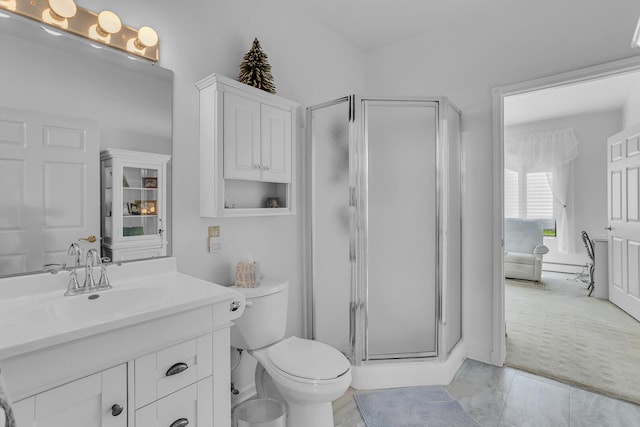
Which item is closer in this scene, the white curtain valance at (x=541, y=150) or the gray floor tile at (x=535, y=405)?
the gray floor tile at (x=535, y=405)

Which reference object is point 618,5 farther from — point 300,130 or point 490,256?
point 300,130

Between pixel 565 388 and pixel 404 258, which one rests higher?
pixel 404 258

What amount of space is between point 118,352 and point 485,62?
117 inches

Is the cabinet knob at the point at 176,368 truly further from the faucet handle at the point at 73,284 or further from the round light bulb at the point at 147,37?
the round light bulb at the point at 147,37

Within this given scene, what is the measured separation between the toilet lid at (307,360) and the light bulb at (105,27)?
1736 millimetres

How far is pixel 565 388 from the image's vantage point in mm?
2246

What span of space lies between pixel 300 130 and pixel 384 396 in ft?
6.37

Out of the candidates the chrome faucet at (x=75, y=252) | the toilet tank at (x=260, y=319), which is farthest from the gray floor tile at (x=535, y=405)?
the chrome faucet at (x=75, y=252)

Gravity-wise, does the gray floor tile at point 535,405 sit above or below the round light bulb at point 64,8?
below

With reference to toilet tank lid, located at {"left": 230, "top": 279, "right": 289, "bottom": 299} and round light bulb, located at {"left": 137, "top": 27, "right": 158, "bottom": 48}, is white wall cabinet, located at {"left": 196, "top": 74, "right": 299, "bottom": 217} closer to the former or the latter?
round light bulb, located at {"left": 137, "top": 27, "right": 158, "bottom": 48}

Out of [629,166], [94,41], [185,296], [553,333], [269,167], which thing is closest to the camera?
[185,296]

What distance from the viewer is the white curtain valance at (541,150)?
565cm

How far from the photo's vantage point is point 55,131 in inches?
55.9

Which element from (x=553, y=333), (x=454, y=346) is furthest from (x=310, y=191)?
(x=553, y=333)
